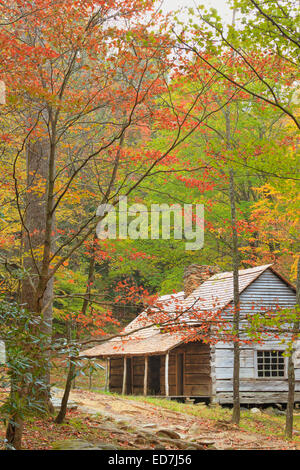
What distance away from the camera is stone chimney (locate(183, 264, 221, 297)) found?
22.2 metres

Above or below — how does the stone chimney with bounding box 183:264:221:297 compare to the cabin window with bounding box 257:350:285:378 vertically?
above

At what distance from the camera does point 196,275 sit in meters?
22.3

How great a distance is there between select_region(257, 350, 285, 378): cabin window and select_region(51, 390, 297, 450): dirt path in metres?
5.35

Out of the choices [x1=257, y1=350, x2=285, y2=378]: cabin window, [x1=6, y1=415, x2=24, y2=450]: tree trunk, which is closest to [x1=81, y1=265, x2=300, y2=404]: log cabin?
[x1=257, y1=350, x2=285, y2=378]: cabin window

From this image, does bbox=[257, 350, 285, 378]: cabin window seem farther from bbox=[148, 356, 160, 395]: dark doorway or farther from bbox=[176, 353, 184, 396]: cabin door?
bbox=[148, 356, 160, 395]: dark doorway

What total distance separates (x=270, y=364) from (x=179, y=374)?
3675mm

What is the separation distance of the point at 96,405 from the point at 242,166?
28.7 feet

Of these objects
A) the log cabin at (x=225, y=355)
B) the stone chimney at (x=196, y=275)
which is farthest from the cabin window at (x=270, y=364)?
the stone chimney at (x=196, y=275)

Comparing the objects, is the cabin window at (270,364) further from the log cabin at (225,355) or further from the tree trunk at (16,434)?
the tree trunk at (16,434)

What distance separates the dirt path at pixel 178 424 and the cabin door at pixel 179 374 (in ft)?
13.7

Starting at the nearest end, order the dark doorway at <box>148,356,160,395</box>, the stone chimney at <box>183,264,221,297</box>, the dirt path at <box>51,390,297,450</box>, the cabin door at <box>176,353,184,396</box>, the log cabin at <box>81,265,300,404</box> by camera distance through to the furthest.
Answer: the dirt path at <box>51,390,297,450</box>, the log cabin at <box>81,265,300,404</box>, the cabin door at <box>176,353,184,396</box>, the stone chimney at <box>183,264,221,297</box>, the dark doorway at <box>148,356,160,395</box>

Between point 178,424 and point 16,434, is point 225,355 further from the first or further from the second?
point 16,434

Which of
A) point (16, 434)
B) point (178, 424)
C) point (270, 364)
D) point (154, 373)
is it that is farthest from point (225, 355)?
point (16, 434)
